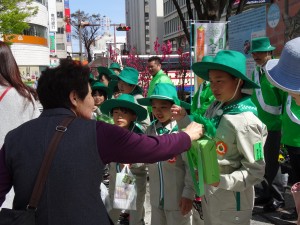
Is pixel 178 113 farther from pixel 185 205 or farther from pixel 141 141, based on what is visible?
pixel 185 205

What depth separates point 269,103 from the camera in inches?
163

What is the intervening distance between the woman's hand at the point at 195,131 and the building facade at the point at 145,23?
64.5 metres

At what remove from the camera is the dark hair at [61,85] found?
175cm

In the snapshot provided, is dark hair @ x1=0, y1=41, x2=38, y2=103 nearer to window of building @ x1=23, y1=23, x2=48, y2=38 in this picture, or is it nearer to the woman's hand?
the woman's hand

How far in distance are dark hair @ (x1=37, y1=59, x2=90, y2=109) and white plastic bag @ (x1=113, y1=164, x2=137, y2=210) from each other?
1.23 m

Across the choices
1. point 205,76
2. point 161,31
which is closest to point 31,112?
point 205,76

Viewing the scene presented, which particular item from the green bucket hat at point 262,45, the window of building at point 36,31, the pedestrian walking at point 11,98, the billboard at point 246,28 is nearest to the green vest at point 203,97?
the green bucket hat at point 262,45

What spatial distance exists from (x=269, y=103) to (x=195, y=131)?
2410 mm

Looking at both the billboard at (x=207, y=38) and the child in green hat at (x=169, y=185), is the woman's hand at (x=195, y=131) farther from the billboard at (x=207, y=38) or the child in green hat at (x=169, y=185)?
the billboard at (x=207, y=38)

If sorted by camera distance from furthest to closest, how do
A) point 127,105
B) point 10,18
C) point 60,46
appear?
point 60,46 < point 10,18 < point 127,105

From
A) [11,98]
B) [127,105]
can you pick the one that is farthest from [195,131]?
[127,105]

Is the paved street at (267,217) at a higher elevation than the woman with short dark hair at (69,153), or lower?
lower

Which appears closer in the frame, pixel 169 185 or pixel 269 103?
pixel 169 185

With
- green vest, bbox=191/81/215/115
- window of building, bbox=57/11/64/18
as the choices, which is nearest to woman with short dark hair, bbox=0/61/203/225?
green vest, bbox=191/81/215/115
